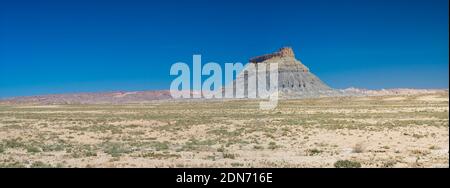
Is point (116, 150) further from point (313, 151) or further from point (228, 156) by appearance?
point (313, 151)

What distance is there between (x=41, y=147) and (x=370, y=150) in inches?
495

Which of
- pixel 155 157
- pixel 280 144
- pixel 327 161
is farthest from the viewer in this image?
pixel 280 144

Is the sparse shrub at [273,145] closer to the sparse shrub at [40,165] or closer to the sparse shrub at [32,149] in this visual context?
the sparse shrub at [40,165]

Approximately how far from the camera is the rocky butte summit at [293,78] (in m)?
162

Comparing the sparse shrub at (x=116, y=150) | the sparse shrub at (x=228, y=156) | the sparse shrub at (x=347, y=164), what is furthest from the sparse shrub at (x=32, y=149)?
the sparse shrub at (x=347, y=164)

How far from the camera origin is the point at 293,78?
174 metres

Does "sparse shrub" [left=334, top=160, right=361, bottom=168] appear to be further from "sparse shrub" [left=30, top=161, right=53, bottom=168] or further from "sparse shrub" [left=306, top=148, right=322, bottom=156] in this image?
"sparse shrub" [left=30, top=161, right=53, bottom=168]

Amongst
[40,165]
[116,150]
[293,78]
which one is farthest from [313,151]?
[293,78]

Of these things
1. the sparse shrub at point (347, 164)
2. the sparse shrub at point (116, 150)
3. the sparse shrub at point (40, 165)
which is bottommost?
the sparse shrub at point (347, 164)

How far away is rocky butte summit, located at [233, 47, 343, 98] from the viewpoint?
531 ft

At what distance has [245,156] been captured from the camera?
17.1 meters

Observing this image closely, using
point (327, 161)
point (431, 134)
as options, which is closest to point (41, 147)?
point (327, 161)

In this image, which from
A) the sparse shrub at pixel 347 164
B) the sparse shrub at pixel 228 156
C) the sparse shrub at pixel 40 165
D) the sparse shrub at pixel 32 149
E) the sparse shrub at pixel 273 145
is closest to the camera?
the sparse shrub at pixel 347 164
